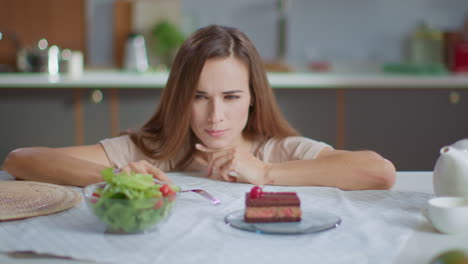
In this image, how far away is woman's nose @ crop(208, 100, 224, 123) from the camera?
1.60 meters

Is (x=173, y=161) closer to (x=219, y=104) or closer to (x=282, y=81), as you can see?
(x=219, y=104)

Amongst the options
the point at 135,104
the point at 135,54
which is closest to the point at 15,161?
the point at 135,104

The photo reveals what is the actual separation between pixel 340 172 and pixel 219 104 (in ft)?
1.17

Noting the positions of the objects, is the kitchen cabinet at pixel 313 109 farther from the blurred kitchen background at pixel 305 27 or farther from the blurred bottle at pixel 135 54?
the blurred kitchen background at pixel 305 27

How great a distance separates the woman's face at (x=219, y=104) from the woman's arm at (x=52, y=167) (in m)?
0.28

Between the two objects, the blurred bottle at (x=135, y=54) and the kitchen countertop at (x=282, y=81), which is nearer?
the kitchen countertop at (x=282, y=81)

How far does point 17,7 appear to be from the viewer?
11.5 feet

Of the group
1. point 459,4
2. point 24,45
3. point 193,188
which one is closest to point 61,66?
point 24,45

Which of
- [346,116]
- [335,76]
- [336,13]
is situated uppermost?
[336,13]

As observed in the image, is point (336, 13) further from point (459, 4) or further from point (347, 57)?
point (459, 4)

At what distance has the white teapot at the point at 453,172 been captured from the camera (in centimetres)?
118

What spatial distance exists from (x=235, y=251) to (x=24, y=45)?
2882 millimetres

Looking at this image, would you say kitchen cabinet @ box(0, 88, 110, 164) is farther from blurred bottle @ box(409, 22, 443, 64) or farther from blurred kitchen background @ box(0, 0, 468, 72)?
blurred bottle @ box(409, 22, 443, 64)

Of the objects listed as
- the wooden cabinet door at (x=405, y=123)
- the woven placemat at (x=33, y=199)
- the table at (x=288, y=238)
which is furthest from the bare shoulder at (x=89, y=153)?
the wooden cabinet door at (x=405, y=123)
